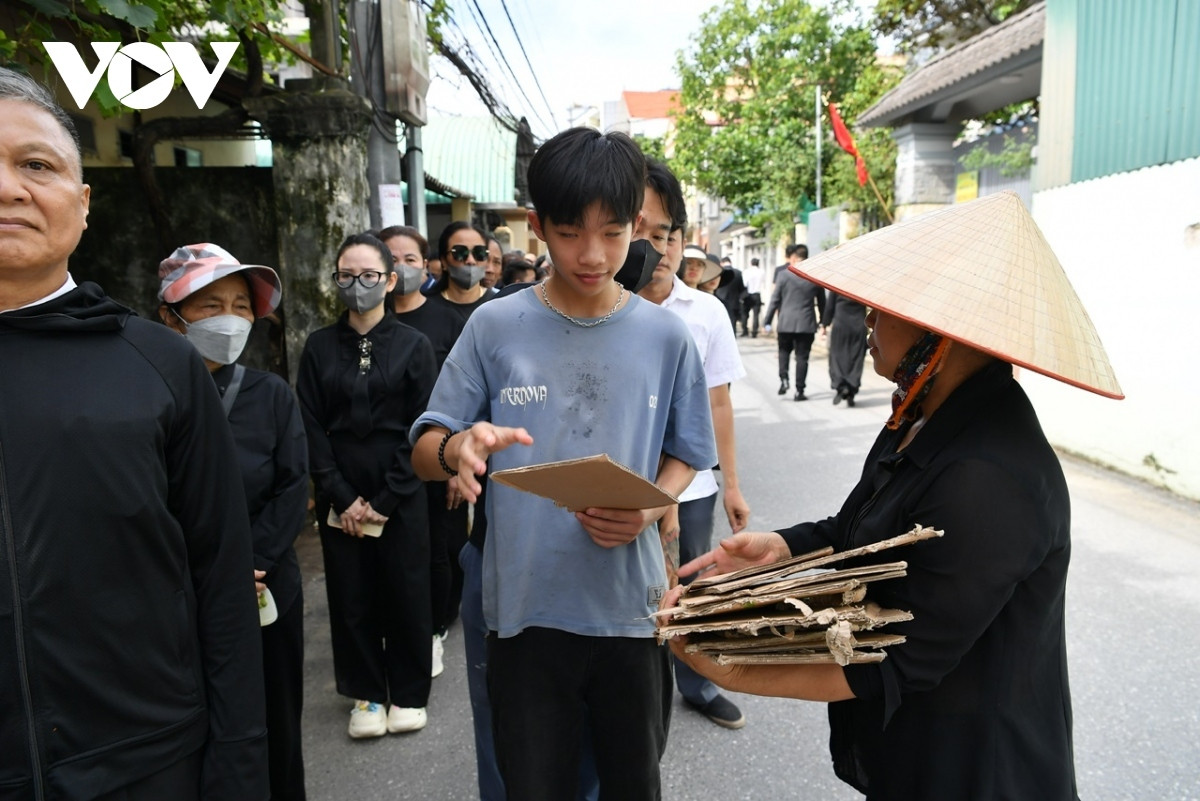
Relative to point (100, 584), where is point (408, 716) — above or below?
below

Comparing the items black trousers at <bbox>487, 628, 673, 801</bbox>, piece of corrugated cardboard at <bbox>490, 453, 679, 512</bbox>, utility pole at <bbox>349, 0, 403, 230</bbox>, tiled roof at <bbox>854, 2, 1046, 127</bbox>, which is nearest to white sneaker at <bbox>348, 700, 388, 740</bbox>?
black trousers at <bbox>487, 628, 673, 801</bbox>

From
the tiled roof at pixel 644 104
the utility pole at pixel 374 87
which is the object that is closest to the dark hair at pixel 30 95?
the utility pole at pixel 374 87

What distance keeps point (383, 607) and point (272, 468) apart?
1.09m

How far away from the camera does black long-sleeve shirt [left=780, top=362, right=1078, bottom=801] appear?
4.34 feet

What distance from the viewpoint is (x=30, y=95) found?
1425 millimetres

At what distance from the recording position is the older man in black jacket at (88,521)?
135 centimetres

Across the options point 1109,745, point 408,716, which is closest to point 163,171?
point 408,716

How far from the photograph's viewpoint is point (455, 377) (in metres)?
1.88

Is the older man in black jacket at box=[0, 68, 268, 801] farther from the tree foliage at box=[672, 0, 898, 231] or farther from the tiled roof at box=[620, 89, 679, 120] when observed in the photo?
the tiled roof at box=[620, 89, 679, 120]

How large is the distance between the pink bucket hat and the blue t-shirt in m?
0.99

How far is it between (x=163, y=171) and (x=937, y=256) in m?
5.58

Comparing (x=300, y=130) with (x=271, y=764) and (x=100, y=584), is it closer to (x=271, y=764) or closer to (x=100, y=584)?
(x=271, y=764)


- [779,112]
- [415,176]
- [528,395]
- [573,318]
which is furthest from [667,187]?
[779,112]

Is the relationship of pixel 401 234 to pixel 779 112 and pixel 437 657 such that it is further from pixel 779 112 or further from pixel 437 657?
pixel 779 112
